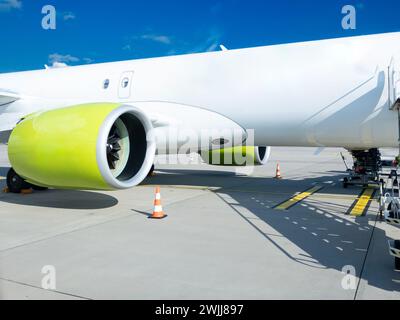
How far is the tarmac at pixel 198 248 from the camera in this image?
3.31m

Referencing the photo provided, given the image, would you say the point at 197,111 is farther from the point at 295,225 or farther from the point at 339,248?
the point at 339,248

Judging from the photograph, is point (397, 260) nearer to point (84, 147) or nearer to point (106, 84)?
point (84, 147)

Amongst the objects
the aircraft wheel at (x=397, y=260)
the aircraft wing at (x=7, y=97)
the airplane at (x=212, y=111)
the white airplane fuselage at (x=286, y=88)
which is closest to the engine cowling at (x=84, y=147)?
the airplane at (x=212, y=111)

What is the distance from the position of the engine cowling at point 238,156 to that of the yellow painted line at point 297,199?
2.34 m

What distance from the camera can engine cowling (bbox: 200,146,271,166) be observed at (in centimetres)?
1165

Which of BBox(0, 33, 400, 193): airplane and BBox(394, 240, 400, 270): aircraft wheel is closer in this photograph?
BBox(394, 240, 400, 270): aircraft wheel

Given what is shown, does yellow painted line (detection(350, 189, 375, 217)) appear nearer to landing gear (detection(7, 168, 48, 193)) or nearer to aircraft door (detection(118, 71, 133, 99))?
aircraft door (detection(118, 71, 133, 99))

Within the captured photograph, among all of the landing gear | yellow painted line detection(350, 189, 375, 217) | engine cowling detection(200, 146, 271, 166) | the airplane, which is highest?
the airplane

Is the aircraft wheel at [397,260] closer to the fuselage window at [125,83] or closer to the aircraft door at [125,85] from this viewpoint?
the aircraft door at [125,85]

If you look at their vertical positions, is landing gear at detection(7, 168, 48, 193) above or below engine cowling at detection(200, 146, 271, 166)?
below

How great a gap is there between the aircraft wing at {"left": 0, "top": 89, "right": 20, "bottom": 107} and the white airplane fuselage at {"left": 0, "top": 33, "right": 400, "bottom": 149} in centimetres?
50

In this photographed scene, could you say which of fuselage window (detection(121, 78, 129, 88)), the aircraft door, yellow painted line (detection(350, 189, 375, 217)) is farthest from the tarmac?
fuselage window (detection(121, 78, 129, 88))

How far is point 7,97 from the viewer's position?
9453 millimetres

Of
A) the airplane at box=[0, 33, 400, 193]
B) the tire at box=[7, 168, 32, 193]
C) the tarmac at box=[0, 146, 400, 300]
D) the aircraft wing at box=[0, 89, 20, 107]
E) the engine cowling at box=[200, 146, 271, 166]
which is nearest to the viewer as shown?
the tarmac at box=[0, 146, 400, 300]
